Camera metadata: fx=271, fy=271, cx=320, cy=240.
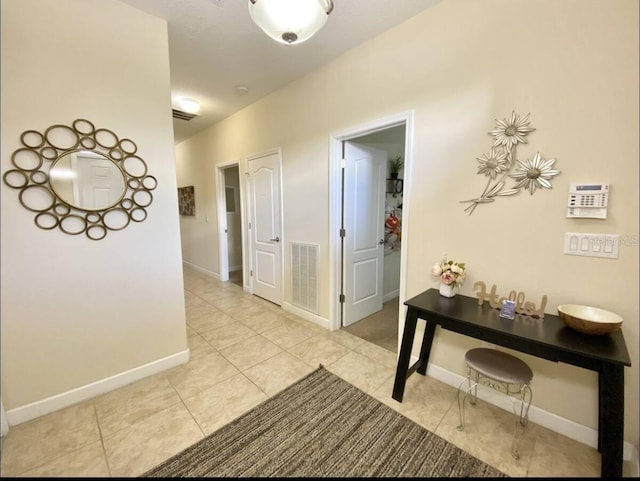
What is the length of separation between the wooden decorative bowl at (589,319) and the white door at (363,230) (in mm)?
1767

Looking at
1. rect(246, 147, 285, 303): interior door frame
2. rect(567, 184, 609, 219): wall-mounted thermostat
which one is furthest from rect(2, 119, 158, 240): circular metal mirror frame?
rect(567, 184, 609, 219): wall-mounted thermostat

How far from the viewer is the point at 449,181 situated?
74.6 inches

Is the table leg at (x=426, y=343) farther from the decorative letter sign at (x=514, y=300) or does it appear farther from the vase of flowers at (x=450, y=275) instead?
the decorative letter sign at (x=514, y=300)

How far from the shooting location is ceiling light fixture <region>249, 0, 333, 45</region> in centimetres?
132

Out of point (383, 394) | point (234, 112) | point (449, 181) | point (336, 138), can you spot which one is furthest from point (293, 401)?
point (234, 112)

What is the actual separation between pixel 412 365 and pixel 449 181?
1.42 meters

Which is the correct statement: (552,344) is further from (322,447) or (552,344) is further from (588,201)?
(322,447)

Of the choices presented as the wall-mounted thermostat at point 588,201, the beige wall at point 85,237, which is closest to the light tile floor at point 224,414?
the beige wall at point 85,237

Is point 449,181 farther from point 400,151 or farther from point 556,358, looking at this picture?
point 400,151

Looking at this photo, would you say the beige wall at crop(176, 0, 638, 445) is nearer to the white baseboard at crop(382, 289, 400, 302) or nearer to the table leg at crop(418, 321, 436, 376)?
the table leg at crop(418, 321, 436, 376)

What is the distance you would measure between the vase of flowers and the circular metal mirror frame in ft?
7.09

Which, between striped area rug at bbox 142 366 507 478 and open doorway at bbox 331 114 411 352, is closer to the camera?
striped area rug at bbox 142 366 507 478

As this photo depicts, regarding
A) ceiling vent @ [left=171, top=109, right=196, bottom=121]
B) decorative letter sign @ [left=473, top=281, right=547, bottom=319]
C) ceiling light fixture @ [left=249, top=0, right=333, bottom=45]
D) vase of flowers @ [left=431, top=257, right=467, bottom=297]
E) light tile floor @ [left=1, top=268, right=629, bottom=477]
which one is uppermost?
ceiling vent @ [left=171, top=109, right=196, bottom=121]

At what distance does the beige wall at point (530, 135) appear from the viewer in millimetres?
1347
